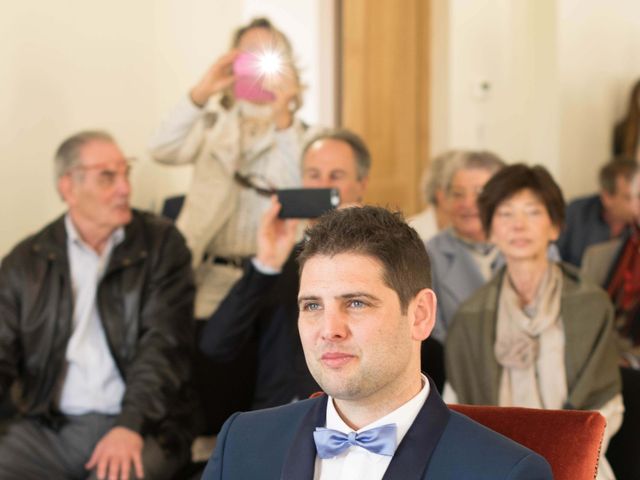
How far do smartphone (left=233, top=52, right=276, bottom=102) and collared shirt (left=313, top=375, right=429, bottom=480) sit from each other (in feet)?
8.29

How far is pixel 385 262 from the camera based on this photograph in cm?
182

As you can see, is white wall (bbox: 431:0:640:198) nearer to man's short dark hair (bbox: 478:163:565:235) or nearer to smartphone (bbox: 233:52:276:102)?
smartphone (bbox: 233:52:276:102)

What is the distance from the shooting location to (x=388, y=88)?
21.2ft

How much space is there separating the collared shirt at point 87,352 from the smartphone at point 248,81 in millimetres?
991

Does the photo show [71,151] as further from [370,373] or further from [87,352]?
[370,373]

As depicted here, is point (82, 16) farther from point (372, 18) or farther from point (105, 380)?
point (372, 18)

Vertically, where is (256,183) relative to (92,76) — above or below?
below

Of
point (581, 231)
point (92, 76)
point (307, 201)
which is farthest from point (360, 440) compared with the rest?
point (581, 231)

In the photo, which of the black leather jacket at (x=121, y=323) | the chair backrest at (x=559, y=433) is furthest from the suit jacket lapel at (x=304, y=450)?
the black leather jacket at (x=121, y=323)

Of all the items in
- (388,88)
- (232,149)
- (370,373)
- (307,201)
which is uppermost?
(388,88)

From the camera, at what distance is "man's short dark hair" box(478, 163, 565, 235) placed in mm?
3318

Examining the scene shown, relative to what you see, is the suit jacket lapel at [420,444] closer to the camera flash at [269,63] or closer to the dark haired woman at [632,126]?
the camera flash at [269,63]

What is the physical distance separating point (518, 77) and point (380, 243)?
16.2 feet

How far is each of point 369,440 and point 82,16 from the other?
9.60 feet
